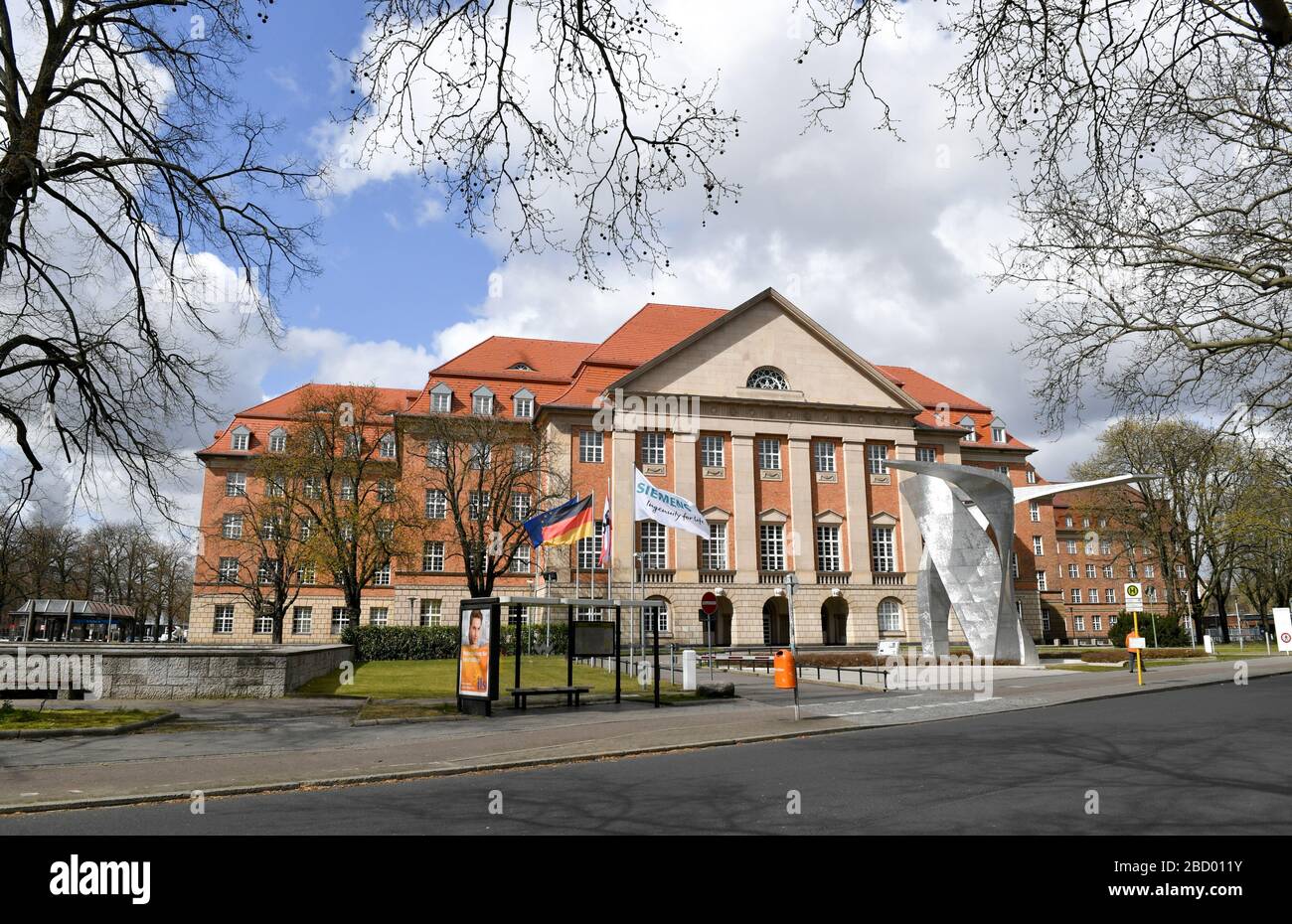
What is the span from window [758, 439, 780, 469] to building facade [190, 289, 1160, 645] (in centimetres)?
9

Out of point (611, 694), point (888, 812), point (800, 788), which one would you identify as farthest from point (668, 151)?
point (611, 694)

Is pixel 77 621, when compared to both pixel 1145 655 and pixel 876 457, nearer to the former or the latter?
pixel 876 457

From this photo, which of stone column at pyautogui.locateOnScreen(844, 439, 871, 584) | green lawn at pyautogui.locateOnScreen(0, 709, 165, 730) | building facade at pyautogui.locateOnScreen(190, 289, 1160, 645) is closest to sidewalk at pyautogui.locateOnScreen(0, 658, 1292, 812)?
green lawn at pyautogui.locateOnScreen(0, 709, 165, 730)

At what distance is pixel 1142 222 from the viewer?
1222 centimetres

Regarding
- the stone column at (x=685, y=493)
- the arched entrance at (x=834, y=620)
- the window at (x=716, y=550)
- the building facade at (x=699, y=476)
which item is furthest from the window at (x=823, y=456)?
the stone column at (x=685, y=493)

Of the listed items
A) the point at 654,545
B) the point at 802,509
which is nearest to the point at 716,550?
the point at 654,545

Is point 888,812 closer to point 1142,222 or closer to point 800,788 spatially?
point 800,788

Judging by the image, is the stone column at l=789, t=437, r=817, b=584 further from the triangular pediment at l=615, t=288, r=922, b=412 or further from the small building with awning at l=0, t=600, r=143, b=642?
the small building with awning at l=0, t=600, r=143, b=642

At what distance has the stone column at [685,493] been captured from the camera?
51875 mm

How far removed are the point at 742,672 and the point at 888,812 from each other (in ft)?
85.6

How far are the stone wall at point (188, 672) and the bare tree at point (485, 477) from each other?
71.2ft

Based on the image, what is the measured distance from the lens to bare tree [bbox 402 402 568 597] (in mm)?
43469

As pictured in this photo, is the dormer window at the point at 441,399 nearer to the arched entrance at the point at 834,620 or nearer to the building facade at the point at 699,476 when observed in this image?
the building facade at the point at 699,476

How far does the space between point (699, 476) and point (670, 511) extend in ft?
101
